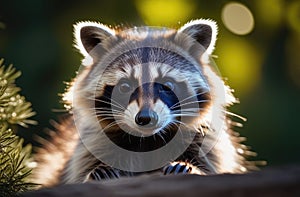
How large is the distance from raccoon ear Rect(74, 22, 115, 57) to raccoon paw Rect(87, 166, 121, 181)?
339mm

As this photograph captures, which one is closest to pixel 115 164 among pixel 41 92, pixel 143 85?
pixel 143 85

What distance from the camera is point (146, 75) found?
6.37 feet

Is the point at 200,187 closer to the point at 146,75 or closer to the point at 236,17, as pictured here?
the point at 146,75

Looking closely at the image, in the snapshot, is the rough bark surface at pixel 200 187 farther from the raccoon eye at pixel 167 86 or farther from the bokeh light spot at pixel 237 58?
the raccoon eye at pixel 167 86

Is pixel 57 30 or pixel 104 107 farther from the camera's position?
pixel 57 30

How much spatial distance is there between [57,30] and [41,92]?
10.3 inches

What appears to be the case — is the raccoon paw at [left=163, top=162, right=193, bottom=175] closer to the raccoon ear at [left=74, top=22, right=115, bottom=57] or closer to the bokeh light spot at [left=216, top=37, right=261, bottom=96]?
the bokeh light spot at [left=216, top=37, right=261, bottom=96]

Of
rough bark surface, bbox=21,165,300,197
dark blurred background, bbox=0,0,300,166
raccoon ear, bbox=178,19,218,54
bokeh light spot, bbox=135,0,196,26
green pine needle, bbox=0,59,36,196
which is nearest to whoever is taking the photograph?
rough bark surface, bbox=21,165,300,197

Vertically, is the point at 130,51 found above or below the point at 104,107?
above

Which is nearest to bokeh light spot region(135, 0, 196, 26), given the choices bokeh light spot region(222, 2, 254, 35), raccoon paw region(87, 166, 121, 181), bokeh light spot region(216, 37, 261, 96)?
bokeh light spot region(216, 37, 261, 96)

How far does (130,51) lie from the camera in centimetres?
205

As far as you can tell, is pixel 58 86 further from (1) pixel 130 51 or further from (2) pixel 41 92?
(1) pixel 130 51

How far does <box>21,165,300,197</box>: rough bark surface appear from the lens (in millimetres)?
1182

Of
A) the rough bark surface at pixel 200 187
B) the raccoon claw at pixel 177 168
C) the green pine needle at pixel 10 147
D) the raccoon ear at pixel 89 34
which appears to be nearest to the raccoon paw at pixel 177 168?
the raccoon claw at pixel 177 168
